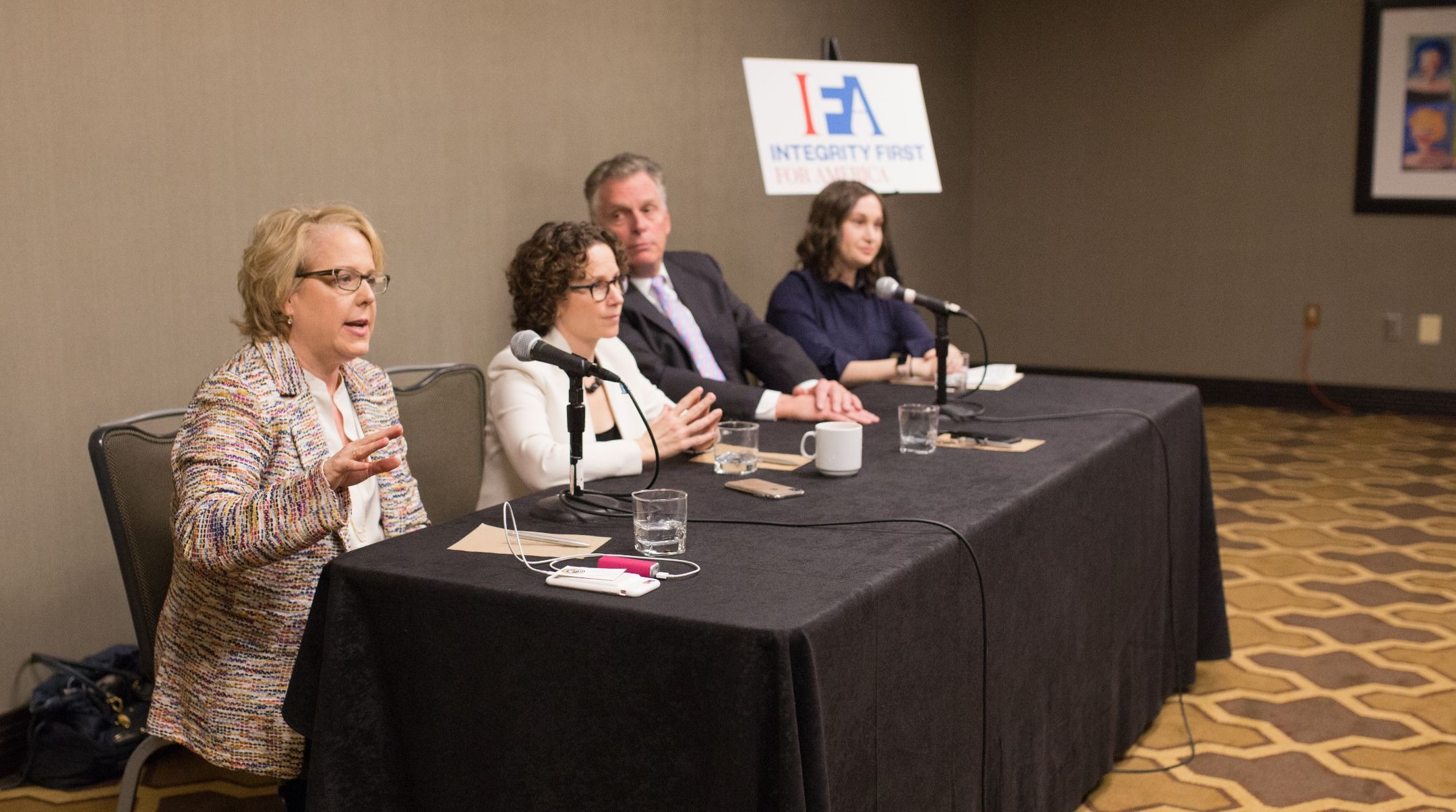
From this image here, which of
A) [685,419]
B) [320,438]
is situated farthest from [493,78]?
[320,438]

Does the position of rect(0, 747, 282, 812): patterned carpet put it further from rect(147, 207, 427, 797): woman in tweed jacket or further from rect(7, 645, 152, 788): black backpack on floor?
rect(147, 207, 427, 797): woman in tweed jacket

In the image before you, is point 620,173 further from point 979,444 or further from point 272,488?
point 272,488

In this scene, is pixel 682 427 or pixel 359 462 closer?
pixel 359 462

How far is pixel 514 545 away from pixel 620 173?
1.87m

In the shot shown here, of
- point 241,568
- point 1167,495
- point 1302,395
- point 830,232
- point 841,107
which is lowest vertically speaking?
point 1302,395

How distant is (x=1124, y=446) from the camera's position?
290 centimetres

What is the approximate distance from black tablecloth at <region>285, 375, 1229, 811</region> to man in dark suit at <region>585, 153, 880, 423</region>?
69 centimetres

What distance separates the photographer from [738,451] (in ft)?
8.39

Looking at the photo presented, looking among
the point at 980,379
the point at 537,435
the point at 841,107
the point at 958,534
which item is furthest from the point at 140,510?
the point at 841,107

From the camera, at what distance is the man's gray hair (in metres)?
3.71

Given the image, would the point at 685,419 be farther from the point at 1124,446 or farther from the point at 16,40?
the point at 16,40

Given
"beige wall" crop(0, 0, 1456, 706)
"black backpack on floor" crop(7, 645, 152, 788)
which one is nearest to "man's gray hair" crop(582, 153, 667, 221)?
"beige wall" crop(0, 0, 1456, 706)

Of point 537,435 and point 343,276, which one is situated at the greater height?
point 343,276

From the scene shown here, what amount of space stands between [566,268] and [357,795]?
3.83 ft
